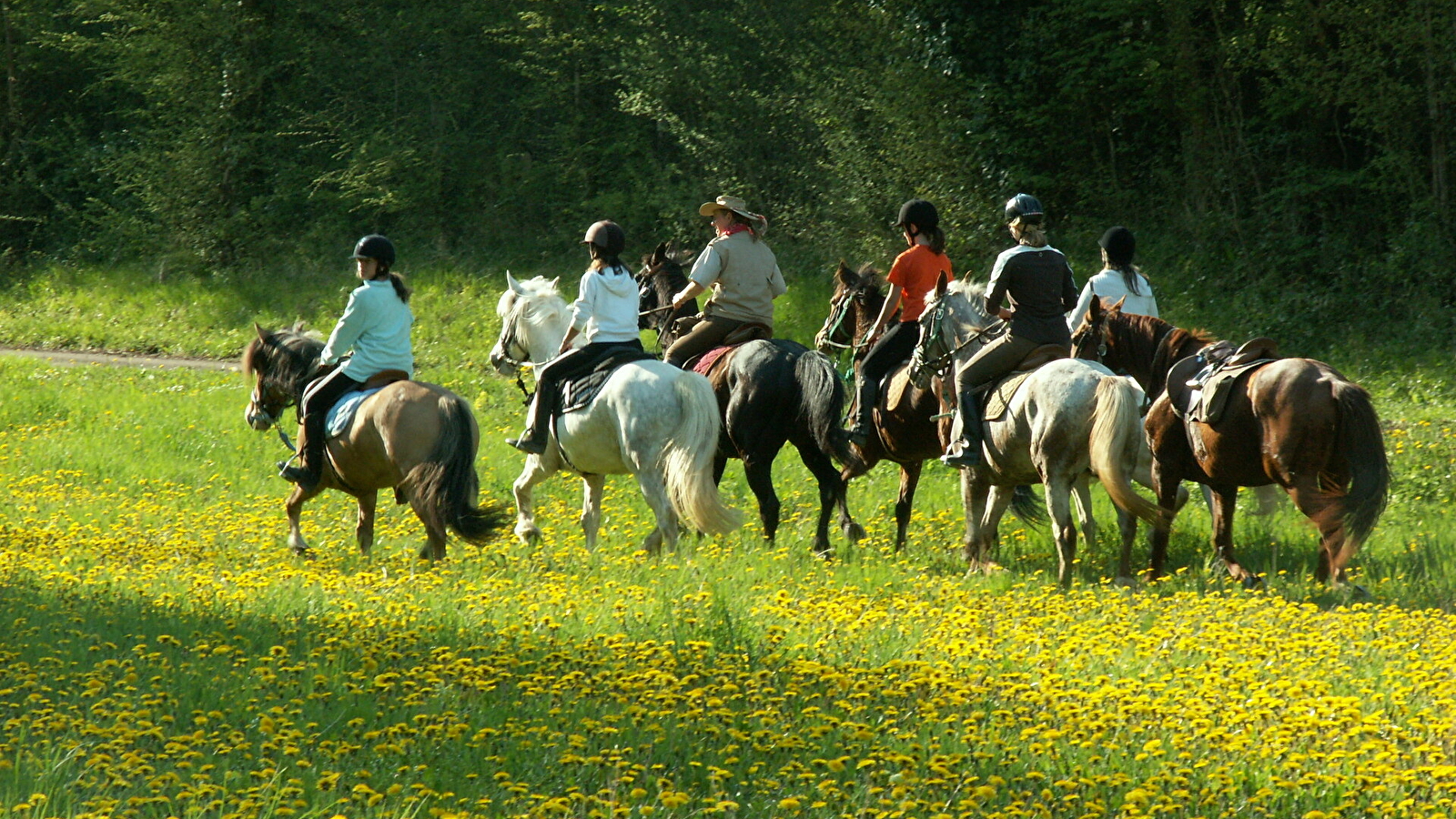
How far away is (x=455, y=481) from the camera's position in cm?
928

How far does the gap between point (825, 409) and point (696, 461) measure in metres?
1.24

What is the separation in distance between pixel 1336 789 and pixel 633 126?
24.7 meters

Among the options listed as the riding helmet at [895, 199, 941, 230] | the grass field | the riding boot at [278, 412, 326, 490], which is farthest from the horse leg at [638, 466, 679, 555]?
the riding helmet at [895, 199, 941, 230]

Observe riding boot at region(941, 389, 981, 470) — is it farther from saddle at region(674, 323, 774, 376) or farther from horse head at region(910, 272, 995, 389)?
saddle at region(674, 323, 774, 376)

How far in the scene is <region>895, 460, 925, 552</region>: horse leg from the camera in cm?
1102

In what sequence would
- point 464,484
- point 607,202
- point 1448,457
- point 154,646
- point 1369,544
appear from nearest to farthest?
point 154,646
point 464,484
point 1369,544
point 1448,457
point 607,202

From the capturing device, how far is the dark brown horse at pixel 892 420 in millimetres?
10875

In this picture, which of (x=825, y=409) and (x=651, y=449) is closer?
(x=651, y=449)

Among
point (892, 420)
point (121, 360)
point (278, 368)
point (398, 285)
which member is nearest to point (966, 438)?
point (892, 420)

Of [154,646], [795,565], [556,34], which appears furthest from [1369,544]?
[556,34]

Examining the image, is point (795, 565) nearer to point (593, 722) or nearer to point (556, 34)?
point (593, 722)

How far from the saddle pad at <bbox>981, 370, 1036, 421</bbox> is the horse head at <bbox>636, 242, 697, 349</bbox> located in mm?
3163

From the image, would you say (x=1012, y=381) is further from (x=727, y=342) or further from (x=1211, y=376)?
(x=727, y=342)

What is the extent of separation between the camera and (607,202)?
90.5ft
